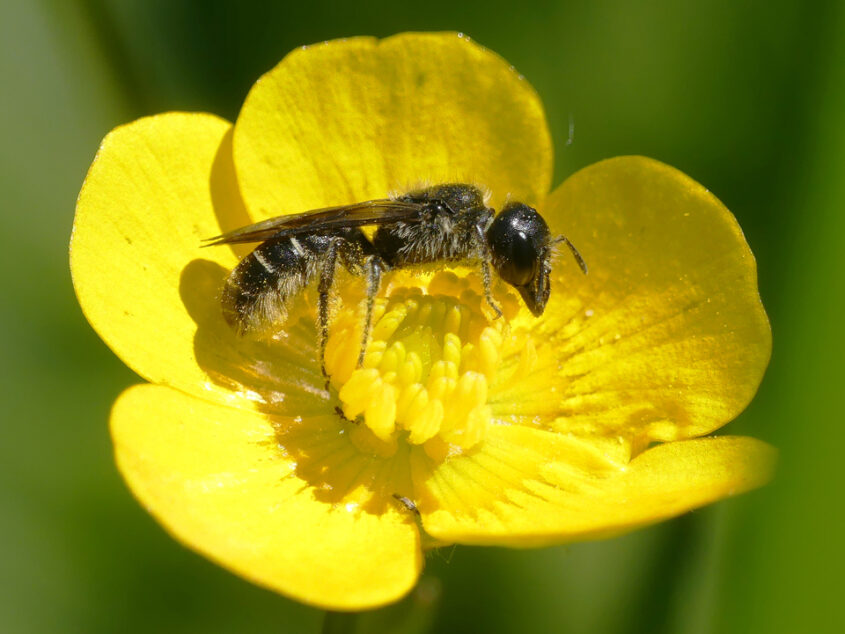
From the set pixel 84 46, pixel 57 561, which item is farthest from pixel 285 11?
pixel 57 561

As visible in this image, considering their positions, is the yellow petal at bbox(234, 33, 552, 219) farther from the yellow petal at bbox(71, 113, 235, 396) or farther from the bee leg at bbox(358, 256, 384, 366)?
the bee leg at bbox(358, 256, 384, 366)

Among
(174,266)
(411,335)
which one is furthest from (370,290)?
(174,266)

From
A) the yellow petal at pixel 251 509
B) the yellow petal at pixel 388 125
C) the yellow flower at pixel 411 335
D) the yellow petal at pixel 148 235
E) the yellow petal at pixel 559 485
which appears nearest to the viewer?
the yellow petal at pixel 251 509

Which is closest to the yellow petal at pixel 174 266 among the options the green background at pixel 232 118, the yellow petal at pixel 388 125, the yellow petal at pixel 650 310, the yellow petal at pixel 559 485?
the yellow petal at pixel 388 125

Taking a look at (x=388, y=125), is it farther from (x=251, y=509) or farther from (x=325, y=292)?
(x=251, y=509)

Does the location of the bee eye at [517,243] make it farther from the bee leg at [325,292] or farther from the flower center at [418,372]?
the bee leg at [325,292]

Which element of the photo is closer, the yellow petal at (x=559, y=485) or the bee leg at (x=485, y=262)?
the yellow petal at (x=559, y=485)
